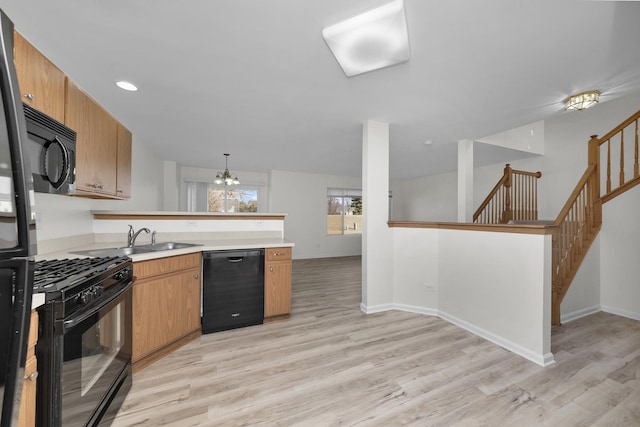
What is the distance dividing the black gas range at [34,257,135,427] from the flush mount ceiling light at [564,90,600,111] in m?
4.17

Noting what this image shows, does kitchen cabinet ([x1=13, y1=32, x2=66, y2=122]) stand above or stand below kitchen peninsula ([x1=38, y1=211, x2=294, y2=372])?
above

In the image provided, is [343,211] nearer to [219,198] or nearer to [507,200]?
[219,198]

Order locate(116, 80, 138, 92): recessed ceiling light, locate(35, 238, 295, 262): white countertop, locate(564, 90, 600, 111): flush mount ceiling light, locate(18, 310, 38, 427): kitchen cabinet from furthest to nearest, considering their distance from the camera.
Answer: locate(564, 90, 600, 111): flush mount ceiling light
locate(116, 80, 138, 92): recessed ceiling light
locate(35, 238, 295, 262): white countertop
locate(18, 310, 38, 427): kitchen cabinet

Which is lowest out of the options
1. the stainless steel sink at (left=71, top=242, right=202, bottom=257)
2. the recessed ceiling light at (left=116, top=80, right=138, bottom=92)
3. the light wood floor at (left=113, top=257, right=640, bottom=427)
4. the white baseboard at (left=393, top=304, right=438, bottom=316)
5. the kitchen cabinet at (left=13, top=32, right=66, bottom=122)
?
the light wood floor at (left=113, top=257, right=640, bottom=427)

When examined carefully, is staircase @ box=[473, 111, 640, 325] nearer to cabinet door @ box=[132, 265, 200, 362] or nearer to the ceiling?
the ceiling

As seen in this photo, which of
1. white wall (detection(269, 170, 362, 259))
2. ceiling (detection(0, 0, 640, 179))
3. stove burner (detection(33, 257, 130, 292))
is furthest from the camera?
white wall (detection(269, 170, 362, 259))

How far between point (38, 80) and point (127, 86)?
109 cm

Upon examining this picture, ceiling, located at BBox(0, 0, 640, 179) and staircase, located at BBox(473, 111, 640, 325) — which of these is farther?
staircase, located at BBox(473, 111, 640, 325)

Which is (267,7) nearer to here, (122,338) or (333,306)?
(122,338)

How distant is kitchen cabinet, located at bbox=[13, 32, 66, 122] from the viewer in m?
1.20

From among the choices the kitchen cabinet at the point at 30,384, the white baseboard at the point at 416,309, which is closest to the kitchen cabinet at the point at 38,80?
the kitchen cabinet at the point at 30,384

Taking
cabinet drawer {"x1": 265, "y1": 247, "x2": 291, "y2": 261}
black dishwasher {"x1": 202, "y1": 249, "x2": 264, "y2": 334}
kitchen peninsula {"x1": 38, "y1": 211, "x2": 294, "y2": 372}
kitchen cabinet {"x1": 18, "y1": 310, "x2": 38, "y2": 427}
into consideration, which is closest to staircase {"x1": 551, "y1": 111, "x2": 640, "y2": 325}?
cabinet drawer {"x1": 265, "y1": 247, "x2": 291, "y2": 261}

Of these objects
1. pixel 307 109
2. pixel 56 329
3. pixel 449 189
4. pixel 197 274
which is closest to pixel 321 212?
pixel 449 189

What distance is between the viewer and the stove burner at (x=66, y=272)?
102 centimetres
